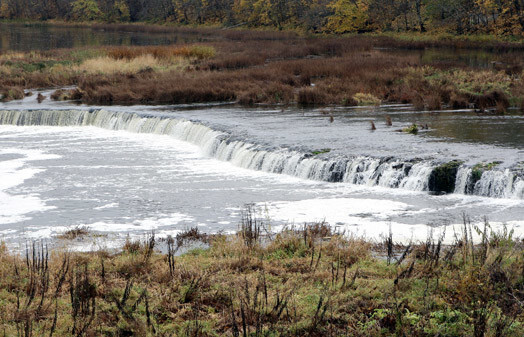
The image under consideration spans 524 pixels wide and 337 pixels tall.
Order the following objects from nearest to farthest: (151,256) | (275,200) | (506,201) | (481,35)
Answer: (151,256) < (506,201) < (275,200) < (481,35)

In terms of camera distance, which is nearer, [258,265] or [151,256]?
[258,265]

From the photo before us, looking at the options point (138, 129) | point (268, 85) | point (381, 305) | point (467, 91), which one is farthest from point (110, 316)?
point (268, 85)

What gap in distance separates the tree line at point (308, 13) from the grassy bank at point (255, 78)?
20253 millimetres

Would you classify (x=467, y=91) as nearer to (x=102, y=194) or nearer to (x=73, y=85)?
(x=102, y=194)

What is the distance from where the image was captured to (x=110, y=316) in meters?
8.77

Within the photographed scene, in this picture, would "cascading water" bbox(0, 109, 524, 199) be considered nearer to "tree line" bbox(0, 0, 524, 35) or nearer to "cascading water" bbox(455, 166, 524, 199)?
"cascading water" bbox(455, 166, 524, 199)

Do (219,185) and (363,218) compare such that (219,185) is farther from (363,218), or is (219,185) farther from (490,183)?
(490,183)

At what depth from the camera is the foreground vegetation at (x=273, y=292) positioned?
26.8 feet

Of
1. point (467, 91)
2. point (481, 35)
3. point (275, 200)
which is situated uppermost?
point (481, 35)

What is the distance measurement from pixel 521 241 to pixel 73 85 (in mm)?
37101

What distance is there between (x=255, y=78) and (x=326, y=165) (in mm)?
20148

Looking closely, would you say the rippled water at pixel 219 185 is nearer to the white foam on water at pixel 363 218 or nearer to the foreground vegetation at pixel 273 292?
the white foam on water at pixel 363 218

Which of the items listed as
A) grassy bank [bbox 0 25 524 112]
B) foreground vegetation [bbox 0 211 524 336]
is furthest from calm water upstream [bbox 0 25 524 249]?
foreground vegetation [bbox 0 211 524 336]

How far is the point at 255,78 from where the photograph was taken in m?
39.6
